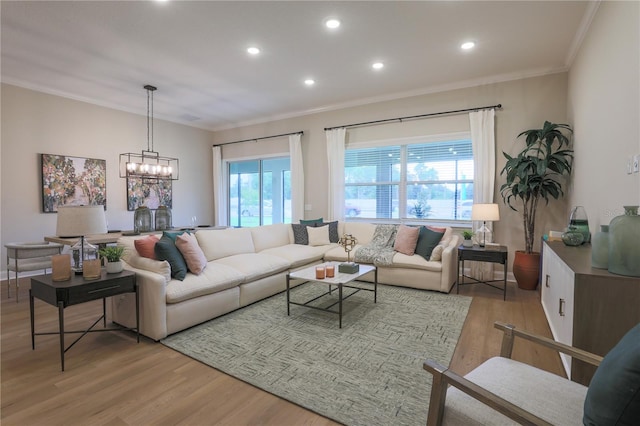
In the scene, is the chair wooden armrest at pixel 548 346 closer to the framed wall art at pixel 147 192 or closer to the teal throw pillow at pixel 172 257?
the teal throw pillow at pixel 172 257

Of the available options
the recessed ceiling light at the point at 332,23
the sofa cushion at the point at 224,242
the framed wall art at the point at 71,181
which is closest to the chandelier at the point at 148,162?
the framed wall art at the point at 71,181

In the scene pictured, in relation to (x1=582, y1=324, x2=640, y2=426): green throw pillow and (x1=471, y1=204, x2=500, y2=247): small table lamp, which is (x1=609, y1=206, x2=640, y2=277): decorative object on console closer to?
(x1=582, y1=324, x2=640, y2=426): green throw pillow

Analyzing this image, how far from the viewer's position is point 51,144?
198 inches

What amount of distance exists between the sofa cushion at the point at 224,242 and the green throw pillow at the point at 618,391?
362 centimetres

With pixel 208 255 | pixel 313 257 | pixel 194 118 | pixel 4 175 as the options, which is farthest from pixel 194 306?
pixel 194 118

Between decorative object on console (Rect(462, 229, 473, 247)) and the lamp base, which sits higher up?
decorative object on console (Rect(462, 229, 473, 247))

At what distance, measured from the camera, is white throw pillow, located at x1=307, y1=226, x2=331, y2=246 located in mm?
5191

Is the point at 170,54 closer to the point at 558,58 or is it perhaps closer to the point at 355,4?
the point at 355,4

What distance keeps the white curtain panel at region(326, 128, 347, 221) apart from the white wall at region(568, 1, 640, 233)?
3.36 metres

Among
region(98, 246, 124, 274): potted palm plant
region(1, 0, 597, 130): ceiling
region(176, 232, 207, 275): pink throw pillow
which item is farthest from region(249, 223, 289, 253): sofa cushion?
region(1, 0, 597, 130): ceiling

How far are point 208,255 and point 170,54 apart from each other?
8.05 ft

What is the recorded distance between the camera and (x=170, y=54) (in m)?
3.83

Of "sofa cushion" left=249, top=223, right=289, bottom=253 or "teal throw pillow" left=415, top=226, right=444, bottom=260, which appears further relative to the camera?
"sofa cushion" left=249, top=223, right=289, bottom=253

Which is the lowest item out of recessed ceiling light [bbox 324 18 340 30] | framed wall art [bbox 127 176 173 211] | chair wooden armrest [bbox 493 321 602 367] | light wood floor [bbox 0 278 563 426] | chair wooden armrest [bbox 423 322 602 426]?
light wood floor [bbox 0 278 563 426]
